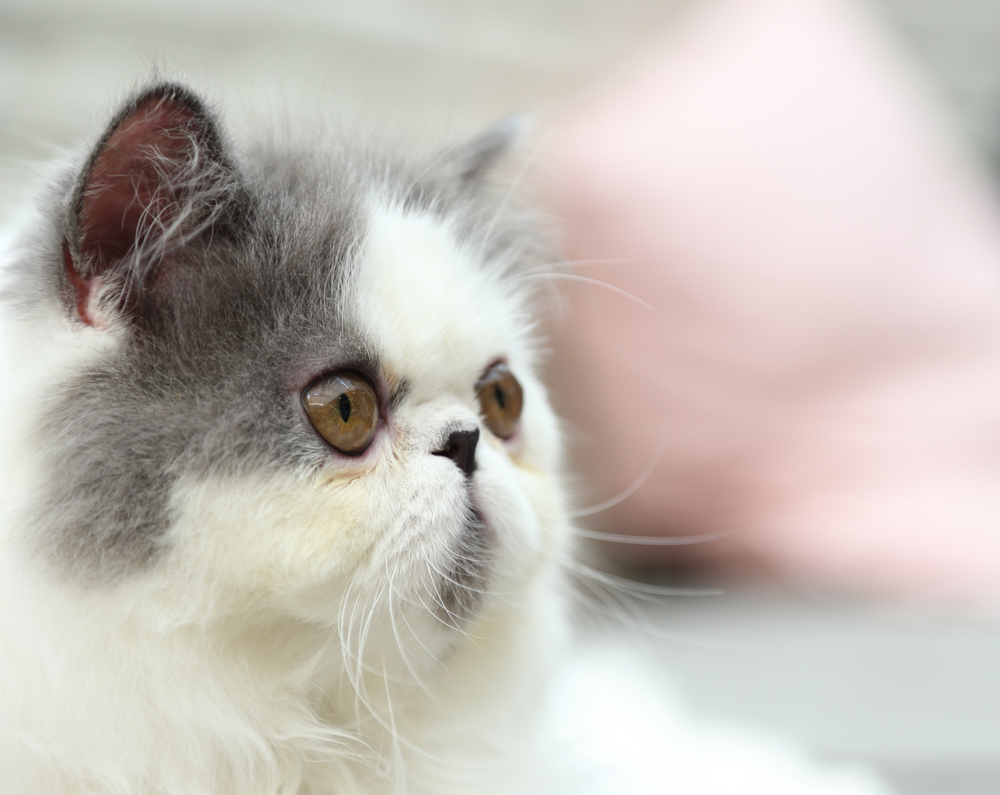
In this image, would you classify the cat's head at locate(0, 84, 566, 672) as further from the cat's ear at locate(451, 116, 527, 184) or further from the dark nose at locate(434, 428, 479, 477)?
the cat's ear at locate(451, 116, 527, 184)

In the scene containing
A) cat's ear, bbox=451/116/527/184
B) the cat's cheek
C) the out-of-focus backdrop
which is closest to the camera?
the cat's cheek

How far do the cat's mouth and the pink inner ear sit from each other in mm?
312

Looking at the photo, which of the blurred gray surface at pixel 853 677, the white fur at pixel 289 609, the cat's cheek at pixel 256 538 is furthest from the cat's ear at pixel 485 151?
the blurred gray surface at pixel 853 677

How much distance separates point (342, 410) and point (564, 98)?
1.41 meters

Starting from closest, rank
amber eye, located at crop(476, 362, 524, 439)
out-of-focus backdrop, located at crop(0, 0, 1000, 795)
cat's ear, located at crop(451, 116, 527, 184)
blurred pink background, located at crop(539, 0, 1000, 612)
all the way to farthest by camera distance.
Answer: amber eye, located at crop(476, 362, 524, 439) < cat's ear, located at crop(451, 116, 527, 184) < out-of-focus backdrop, located at crop(0, 0, 1000, 795) < blurred pink background, located at crop(539, 0, 1000, 612)

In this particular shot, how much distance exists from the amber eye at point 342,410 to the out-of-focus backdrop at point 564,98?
0.88ft

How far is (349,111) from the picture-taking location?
1.31m

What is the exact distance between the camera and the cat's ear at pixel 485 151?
0.89m

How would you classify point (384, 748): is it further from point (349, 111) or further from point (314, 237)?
point (349, 111)

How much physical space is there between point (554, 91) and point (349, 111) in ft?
2.45

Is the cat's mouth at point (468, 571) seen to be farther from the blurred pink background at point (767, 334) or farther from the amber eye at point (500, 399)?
the blurred pink background at point (767, 334)

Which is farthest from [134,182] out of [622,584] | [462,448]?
[622,584]

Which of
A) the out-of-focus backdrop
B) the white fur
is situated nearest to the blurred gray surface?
the out-of-focus backdrop

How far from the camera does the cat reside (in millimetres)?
562
